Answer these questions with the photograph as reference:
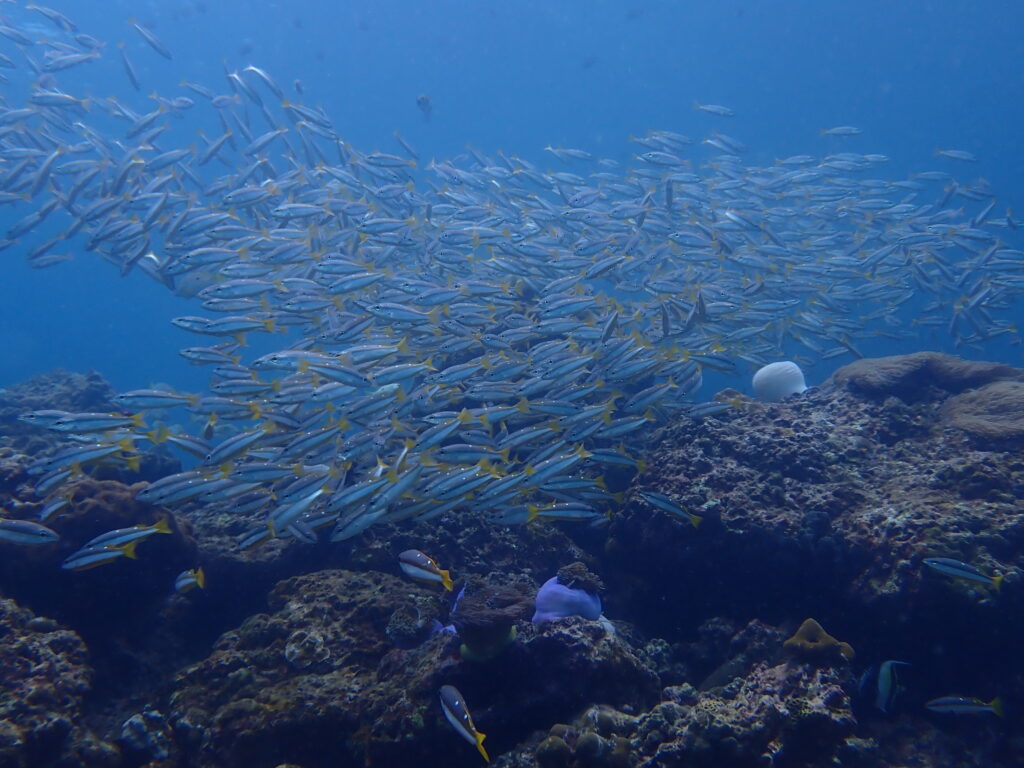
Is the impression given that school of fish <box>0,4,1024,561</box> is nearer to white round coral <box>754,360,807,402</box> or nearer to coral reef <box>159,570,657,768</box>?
white round coral <box>754,360,807,402</box>

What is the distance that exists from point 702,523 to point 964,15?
246ft

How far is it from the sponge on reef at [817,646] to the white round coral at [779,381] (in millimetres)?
5491

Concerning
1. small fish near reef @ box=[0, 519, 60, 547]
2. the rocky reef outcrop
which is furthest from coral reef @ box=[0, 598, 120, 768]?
small fish near reef @ box=[0, 519, 60, 547]

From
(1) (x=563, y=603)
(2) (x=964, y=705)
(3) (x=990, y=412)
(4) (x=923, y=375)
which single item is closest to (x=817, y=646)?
(2) (x=964, y=705)

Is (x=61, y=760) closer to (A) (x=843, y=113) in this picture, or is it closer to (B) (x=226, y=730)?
(B) (x=226, y=730)

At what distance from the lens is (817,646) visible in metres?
4.43

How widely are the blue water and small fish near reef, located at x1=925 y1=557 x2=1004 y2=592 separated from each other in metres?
60.9

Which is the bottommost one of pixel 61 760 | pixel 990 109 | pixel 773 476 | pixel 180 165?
pixel 61 760

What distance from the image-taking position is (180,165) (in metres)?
11.0

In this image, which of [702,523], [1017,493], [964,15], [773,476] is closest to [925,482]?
[1017,493]

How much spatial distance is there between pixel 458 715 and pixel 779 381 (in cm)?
803

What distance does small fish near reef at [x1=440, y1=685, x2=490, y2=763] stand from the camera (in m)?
3.65

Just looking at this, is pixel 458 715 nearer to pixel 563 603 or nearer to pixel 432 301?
pixel 563 603

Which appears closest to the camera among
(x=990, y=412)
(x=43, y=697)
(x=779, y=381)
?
(x=43, y=697)
